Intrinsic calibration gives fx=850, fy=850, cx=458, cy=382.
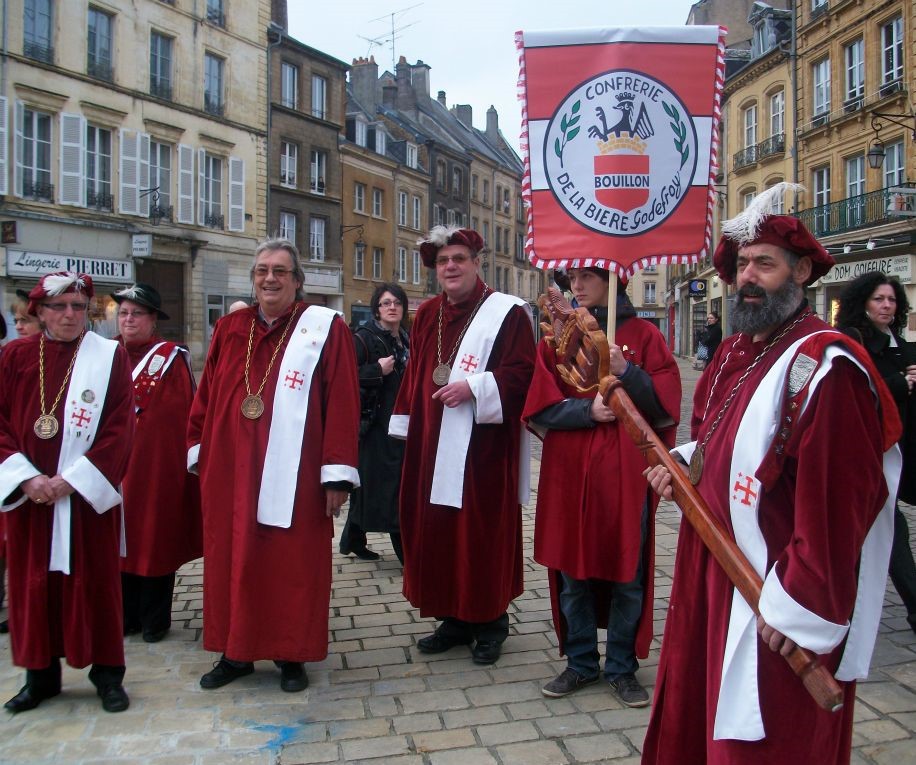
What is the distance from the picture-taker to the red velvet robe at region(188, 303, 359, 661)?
388 cm

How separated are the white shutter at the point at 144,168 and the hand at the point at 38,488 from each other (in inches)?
926

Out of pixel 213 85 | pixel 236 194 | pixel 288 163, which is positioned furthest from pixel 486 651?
pixel 288 163

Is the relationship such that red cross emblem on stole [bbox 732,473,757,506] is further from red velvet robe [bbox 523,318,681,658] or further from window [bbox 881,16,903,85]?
window [bbox 881,16,903,85]

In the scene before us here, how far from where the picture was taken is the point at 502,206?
182 feet

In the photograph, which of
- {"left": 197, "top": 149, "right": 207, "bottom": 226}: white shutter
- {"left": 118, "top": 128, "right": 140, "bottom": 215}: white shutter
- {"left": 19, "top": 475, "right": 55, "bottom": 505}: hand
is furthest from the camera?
{"left": 197, "top": 149, "right": 207, "bottom": 226}: white shutter

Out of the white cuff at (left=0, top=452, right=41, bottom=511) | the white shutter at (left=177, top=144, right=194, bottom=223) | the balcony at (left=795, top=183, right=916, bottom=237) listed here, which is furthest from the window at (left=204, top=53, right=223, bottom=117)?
the white cuff at (left=0, top=452, right=41, bottom=511)

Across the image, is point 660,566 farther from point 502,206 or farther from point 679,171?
point 502,206

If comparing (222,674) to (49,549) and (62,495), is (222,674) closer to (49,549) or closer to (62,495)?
(49,549)

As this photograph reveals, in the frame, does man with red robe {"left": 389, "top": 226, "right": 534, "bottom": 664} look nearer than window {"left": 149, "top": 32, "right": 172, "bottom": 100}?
Yes

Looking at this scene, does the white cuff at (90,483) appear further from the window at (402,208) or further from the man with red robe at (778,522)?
the window at (402,208)

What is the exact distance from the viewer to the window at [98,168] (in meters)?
23.8

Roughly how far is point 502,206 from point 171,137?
31.8 meters

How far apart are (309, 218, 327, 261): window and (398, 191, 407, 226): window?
275 inches

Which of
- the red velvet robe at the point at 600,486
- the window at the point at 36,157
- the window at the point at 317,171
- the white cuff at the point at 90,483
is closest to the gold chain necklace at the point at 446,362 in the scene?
the red velvet robe at the point at 600,486
